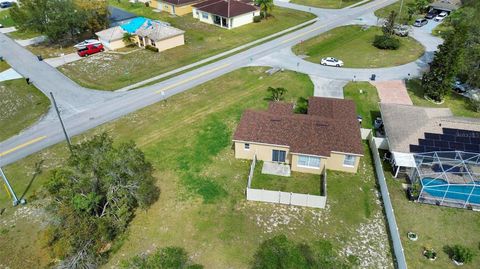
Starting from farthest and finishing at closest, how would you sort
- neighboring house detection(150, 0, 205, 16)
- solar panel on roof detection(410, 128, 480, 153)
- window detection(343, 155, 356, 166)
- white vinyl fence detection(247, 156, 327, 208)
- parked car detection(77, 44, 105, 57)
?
neighboring house detection(150, 0, 205, 16)
parked car detection(77, 44, 105, 57)
window detection(343, 155, 356, 166)
solar panel on roof detection(410, 128, 480, 153)
white vinyl fence detection(247, 156, 327, 208)

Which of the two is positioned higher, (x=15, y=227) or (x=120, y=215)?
(x=120, y=215)

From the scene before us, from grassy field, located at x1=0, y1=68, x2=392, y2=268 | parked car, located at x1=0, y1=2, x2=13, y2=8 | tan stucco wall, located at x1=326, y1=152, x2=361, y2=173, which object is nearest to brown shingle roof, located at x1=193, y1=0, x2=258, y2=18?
grassy field, located at x1=0, y1=68, x2=392, y2=268

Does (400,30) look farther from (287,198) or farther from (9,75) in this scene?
(9,75)

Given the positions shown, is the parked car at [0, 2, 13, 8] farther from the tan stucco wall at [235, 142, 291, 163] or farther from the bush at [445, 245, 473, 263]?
the bush at [445, 245, 473, 263]

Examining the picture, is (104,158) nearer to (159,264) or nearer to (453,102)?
(159,264)

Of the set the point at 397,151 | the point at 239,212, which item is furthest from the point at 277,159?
the point at 397,151

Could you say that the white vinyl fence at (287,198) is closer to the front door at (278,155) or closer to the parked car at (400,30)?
the front door at (278,155)
